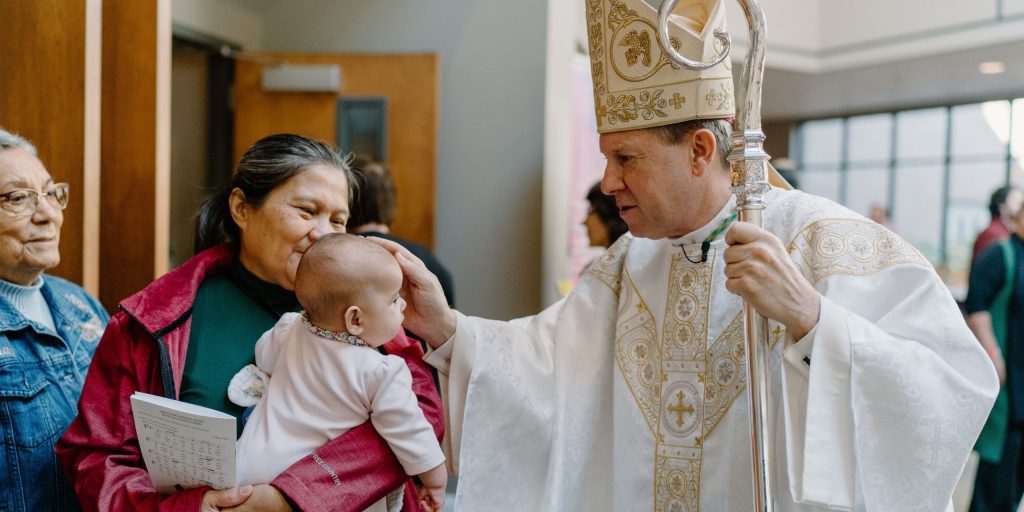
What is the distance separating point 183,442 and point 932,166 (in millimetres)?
12542

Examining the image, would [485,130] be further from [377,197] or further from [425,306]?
[425,306]

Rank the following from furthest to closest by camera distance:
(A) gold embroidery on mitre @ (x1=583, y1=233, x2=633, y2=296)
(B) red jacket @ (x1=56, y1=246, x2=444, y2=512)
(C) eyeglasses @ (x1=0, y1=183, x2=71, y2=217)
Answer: (A) gold embroidery on mitre @ (x1=583, y1=233, x2=633, y2=296) < (C) eyeglasses @ (x1=0, y1=183, x2=71, y2=217) < (B) red jacket @ (x1=56, y1=246, x2=444, y2=512)

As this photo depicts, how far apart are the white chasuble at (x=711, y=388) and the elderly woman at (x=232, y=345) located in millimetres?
265

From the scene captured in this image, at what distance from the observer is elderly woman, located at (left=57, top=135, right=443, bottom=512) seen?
1.48 meters

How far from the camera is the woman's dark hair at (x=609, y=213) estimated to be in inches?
143

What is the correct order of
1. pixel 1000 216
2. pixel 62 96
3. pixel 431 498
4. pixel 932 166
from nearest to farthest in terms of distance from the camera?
pixel 431 498 → pixel 62 96 → pixel 1000 216 → pixel 932 166

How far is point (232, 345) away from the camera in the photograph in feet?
5.49

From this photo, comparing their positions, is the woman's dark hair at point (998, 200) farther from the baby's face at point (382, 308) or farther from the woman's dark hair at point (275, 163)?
the baby's face at point (382, 308)

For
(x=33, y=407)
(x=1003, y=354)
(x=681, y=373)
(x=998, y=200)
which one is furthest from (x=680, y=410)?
(x=998, y=200)

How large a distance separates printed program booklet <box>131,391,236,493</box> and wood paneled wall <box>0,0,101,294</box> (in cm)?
119

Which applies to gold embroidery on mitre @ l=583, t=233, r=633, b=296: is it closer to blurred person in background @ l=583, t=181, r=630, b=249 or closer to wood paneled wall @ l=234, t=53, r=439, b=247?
blurred person in background @ l=583, t=181, r=630, b=249

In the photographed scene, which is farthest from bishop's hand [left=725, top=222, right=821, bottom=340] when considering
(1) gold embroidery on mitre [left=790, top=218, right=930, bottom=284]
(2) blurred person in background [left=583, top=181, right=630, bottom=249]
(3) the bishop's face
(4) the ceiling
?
(4) the ceiling

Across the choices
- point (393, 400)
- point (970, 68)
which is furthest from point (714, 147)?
point (970, 68)

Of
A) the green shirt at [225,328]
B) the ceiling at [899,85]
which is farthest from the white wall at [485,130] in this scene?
the ceiling at [899,85]
